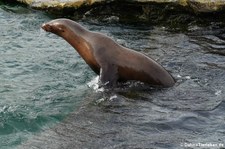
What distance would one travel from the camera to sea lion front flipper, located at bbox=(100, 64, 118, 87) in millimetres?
8039

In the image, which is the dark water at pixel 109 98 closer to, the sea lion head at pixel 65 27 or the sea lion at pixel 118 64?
the sea lion at pixel 118 64

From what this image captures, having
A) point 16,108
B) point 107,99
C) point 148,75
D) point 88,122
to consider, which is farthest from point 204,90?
point 16,108

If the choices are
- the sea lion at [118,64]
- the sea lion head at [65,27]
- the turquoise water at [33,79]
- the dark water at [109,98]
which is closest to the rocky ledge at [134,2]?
the dark water at [109,98]

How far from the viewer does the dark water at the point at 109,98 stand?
6473mm

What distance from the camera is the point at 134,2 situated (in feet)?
41.2

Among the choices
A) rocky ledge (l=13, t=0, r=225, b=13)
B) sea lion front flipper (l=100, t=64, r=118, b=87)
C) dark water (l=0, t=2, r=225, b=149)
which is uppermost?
rocky ledge (l=13, t=0, r=225, b=13)

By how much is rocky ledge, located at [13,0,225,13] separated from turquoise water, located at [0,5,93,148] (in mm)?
642

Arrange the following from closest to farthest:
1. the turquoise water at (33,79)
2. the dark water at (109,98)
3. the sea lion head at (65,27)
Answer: the dark water at (109,98), the turquoise water at (33,79), the sea lion head at (65,27)

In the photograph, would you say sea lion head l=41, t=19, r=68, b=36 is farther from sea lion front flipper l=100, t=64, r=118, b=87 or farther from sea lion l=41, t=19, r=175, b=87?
sea lion front flipper l=100, t=64, r=118, b=87

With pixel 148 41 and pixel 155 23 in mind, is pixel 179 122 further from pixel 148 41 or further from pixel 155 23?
pixel 155 23

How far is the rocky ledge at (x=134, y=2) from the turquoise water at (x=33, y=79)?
642mm

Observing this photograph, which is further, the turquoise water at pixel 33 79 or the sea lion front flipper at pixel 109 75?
the sea lion front flipper at pixel 109 75

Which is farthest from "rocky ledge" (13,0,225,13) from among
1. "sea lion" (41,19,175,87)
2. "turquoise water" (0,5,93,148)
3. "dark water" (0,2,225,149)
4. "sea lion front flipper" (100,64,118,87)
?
"sea lion front flipper" (100,64,118,87)

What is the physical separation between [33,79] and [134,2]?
181 inches
